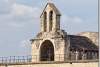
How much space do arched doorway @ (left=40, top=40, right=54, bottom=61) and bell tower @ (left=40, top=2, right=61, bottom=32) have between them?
164cm

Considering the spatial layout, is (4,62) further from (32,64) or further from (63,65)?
(63,65)

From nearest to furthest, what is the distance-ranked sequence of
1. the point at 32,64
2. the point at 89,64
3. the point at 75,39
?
the point at 89,64 → the point at 32,64 → the point at 75,39

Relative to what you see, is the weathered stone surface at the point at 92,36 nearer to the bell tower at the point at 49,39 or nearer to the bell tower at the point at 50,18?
the bell tower at the point at 49,39

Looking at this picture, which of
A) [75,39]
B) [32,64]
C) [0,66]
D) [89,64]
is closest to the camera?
[89,64]

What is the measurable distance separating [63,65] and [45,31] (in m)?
7.69

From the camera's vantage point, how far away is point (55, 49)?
3569cm

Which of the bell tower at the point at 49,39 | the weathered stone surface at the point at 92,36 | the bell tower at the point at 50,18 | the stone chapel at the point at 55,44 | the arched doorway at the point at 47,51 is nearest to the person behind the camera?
the stone chapel at the point at 55,44

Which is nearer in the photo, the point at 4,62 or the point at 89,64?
the point at 89,64

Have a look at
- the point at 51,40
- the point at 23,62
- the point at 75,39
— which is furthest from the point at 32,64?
the point at 75,39

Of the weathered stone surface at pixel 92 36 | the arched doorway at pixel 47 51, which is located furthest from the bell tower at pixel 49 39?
the weathered stone surface at pixel 92 36

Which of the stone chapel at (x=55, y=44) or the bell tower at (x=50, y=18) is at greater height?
the bell tower at (x=50, y=18)

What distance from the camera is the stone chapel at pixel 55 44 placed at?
115ft

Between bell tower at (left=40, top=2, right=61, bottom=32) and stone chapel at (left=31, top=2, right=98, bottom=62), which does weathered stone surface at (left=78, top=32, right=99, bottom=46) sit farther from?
bell tower at (left=40, top=2, right=61, bottom=32)

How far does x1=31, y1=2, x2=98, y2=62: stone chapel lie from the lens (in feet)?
115
